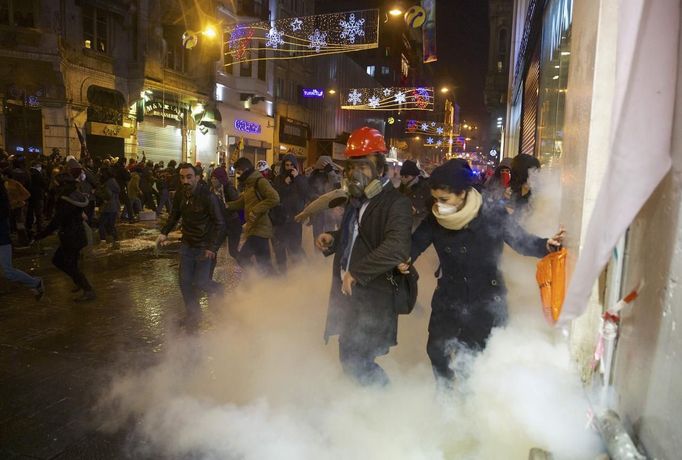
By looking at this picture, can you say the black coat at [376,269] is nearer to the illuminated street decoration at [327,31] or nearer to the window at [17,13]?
the illuminated street decoration at [327,31]

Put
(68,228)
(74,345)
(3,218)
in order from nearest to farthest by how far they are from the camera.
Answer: (74,345) → (3,218) → (68,228)

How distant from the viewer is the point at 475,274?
123 inches

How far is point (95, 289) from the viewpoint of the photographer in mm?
7273

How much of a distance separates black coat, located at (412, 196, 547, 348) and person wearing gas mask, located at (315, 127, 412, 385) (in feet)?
1.01

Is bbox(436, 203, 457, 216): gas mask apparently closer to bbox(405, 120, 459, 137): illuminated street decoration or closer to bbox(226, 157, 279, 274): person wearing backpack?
bbox(226, 157, 279, 274): person wearing backpack

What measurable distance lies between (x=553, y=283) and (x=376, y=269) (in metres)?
0.98

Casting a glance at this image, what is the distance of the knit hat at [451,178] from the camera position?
9.80ft

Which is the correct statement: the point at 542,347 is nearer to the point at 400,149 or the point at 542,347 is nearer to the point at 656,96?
the point at 656,96

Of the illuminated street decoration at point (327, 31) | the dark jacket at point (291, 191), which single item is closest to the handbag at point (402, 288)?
the dark jacket at point (291, 191)

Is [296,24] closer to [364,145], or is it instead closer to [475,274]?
[364,145]

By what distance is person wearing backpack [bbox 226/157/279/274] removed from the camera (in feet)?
20.4

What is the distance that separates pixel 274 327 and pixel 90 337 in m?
1.91

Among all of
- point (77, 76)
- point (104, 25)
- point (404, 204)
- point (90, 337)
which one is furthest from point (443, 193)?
point (104, 25)

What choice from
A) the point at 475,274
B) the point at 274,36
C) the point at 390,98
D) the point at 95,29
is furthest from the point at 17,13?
the point at 475,274
